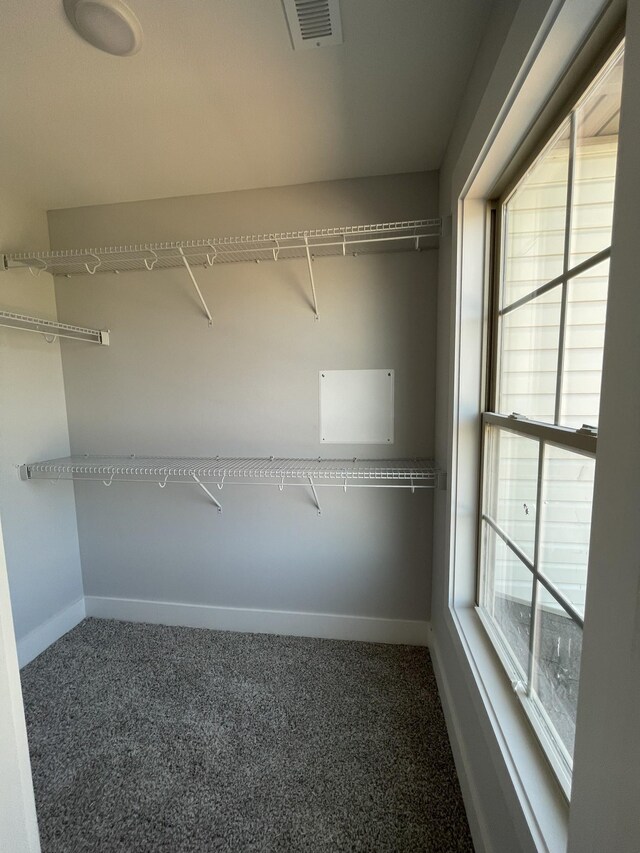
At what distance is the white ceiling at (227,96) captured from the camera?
95 cm

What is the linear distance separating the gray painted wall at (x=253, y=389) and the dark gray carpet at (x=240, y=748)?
30cm

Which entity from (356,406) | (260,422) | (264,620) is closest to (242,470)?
(260,422)

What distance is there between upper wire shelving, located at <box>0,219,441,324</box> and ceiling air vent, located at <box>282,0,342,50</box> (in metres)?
0.55

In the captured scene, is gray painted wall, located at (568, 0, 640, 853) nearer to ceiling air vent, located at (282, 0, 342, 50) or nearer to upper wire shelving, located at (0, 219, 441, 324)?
ceiling air vent, located at (282, 0, 342, 50)

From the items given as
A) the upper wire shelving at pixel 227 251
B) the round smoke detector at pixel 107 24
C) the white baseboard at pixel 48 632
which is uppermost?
the round smoke detector at pixel 107 24

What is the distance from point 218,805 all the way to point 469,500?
1.35 meters

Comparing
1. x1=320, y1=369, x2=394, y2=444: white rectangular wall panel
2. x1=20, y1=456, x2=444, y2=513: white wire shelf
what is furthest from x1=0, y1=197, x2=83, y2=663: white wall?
x1=320, y1=369, x2=394, y2=444: white rectangular wall panel

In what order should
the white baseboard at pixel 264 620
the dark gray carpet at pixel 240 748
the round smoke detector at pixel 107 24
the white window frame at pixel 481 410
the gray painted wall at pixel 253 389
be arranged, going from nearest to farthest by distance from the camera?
the white window frame at pixel 481 410
the round smoke detector at pixel 107 24
the dark gray carpet at pixel 240 748
the gray painted wall at pixel 253 389
the white baseboard at pixel 264 620

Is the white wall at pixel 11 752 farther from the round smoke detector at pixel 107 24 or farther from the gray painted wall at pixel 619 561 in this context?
the round smoke detector at pixel 107 24

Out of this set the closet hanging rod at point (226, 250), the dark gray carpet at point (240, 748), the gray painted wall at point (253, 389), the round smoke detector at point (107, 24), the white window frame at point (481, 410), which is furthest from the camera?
the gray painted wall at point (253, 389)

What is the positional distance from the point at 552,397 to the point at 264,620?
1841 mm

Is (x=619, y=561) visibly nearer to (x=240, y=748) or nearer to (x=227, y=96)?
(x=240, y=748)

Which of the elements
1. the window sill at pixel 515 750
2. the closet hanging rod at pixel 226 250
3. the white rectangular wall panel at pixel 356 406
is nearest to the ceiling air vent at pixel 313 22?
the closet hanging rod at pixel 226 250

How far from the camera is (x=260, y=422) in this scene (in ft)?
6.08
